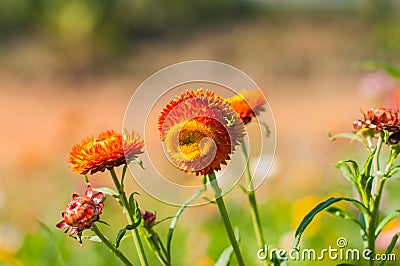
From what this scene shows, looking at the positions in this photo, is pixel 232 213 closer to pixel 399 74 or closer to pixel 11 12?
pixel 399 74

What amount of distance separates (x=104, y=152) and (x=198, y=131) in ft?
0.32

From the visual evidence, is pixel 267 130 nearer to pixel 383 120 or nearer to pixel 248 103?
pixel 248 103

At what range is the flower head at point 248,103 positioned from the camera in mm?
829

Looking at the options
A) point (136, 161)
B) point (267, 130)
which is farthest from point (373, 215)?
point (136, 161)

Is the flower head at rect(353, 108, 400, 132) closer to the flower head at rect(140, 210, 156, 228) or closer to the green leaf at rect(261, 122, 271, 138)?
the green leaf at rect(261, 122, 271, 138)

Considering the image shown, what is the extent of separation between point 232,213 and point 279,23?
11556 mm

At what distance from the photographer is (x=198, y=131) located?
2.31ft

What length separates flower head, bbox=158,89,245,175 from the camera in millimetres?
697

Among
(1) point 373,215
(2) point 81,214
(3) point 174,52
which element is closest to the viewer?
(2) point 81,214

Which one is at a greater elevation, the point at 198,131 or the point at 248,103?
the point at 248,103

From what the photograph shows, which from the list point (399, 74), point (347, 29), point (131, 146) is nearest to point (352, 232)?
point (399, 74)

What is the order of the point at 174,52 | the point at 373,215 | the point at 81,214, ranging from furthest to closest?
the point at 174,52, the point at 373,215, the point at 81,214

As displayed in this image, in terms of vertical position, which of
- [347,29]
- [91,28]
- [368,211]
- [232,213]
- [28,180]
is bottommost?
[368,211]

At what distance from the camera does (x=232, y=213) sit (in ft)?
8.16
